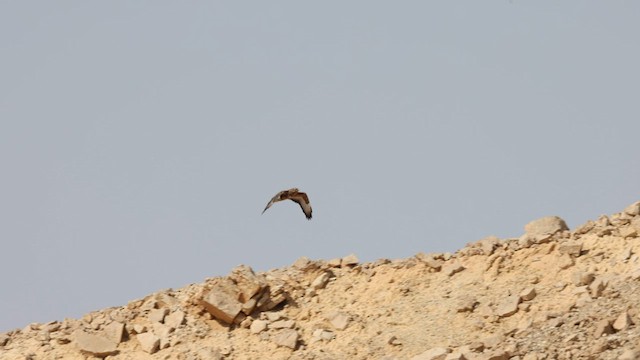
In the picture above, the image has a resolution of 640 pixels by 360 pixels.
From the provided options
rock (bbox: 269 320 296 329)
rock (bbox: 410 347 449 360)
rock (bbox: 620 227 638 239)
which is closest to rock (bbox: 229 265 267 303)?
rock (bbox: 269 320 296 329)

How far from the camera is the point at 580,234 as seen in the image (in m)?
30.6

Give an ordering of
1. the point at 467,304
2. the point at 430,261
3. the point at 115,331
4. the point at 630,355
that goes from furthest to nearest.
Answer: the point at 430,261 < the point at 115,331 < the point at 467,304 < the point at 630,355

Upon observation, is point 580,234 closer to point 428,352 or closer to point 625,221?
point 625,221

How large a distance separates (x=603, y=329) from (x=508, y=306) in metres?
2.69

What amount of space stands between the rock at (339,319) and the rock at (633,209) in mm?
5765

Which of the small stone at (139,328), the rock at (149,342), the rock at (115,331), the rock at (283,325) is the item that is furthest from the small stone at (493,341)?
the rock at (115,331)

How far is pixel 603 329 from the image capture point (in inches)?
1048

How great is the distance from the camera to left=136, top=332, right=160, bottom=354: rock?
1177 inches

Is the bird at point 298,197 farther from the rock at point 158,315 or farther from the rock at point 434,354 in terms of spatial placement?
the rock at point 434,354

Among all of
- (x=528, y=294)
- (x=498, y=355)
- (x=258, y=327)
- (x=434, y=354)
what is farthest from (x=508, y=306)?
(x=258, y=327)

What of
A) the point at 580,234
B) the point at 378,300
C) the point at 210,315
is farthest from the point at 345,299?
the point at 580,234

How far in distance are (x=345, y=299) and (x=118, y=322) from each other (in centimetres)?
435

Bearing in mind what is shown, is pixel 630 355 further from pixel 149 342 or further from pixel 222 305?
pixel 149 342

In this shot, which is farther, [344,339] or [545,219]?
[545,219]
